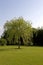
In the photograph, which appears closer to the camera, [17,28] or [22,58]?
[22,58]

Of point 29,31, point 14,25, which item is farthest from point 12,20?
point 29,31

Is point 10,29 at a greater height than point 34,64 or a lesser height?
greater

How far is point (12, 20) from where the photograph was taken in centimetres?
5016

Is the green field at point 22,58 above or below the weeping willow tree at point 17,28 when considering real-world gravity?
below

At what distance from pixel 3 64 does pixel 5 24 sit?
30.3 metres

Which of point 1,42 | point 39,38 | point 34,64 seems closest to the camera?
point 34,64

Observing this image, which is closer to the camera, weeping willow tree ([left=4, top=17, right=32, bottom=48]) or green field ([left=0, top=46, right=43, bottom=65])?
green field ([left=0, top=46, right=43, bottom=65])

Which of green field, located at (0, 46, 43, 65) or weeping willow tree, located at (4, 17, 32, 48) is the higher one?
weeping willow tree, located at (4, 17, 32, 48)

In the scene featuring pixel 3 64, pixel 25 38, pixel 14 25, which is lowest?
pixel 3 64

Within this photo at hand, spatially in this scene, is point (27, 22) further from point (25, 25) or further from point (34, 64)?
point (34, 64)

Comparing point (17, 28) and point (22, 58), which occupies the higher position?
point (17, 28)

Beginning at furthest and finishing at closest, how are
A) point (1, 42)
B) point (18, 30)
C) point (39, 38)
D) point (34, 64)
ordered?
point (39, 38), point (1, 42), point (18, 30), point (34, 64)

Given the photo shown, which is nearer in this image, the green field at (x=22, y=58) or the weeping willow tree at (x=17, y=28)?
the green field at (x=22, y=58)

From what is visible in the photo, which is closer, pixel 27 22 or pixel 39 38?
pixel 27 22
